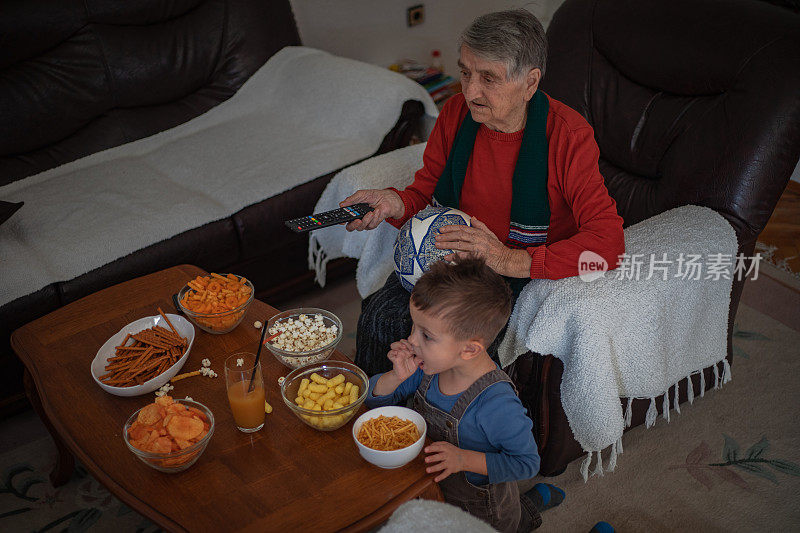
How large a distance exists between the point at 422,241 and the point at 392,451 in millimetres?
600

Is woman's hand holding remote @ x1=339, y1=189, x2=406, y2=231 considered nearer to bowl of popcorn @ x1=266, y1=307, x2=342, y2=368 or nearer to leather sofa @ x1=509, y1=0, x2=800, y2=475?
bowl of popcorn @ x1=266, y1=307, x2=342, y2=368

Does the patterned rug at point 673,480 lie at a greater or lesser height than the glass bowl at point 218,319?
lesser

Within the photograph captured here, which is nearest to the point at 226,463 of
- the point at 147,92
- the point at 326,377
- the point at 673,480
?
the point at 326,377

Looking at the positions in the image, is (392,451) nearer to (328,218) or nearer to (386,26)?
(328,218)

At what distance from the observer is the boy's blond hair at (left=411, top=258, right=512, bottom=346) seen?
1.27 metres

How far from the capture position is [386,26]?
3.47 metres

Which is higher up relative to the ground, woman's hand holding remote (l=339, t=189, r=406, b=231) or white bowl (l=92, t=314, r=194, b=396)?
woman's hand holding remote (l=339, t=189, r=406, b=231)

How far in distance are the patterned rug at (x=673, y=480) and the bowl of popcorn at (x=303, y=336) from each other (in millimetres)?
598

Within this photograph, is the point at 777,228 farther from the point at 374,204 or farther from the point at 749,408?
the point at 374,204

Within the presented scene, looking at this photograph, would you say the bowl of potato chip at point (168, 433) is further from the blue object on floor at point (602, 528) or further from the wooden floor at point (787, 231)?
the wooden floor at point (787, 231)

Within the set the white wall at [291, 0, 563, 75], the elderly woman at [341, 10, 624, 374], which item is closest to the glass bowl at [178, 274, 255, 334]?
the elderly woman at [341, 10, 624, 374]

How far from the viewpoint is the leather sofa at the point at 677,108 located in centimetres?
168

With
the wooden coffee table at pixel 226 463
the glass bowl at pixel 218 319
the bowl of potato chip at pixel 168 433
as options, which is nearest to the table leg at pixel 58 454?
the wooden coffee table at pixel 226 463

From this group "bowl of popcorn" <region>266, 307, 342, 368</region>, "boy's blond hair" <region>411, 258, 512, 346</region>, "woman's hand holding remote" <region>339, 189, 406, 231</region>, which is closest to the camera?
"boy's blond hair" <region>411, 258, 512, 346</region>
